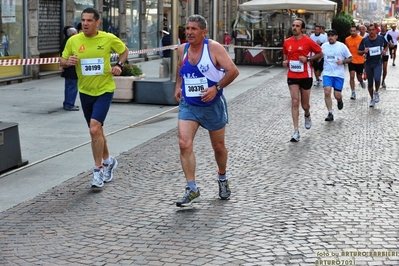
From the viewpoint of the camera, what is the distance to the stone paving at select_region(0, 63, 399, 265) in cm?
565

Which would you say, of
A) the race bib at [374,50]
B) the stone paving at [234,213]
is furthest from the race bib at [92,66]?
the race bib at [374,50]

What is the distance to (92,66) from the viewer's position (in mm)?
8266

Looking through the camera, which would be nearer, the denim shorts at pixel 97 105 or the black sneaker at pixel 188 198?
the black sneaker at pixel 188 198

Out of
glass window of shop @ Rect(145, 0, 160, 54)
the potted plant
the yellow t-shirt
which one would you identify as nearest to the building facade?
glass window of shop @ Rect(145, 0, 160, 54)

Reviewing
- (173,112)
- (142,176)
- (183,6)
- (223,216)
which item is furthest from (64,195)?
(183,6)

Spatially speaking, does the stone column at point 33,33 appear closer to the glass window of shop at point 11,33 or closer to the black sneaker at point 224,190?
the glass window of shop at point 11,33

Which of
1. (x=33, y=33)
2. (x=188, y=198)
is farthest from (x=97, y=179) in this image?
(x=33, y=33)

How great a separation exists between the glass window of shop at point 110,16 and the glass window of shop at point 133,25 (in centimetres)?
144

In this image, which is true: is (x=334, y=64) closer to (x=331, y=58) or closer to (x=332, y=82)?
(x=331, y=58)

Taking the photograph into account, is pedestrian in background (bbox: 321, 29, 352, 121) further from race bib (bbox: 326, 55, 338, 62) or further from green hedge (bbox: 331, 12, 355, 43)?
green hedge (bbox: 331, 12, 355, 43)

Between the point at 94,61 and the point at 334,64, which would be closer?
the point at 94,61

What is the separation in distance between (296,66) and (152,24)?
78.7 feet

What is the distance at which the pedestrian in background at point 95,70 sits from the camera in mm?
8188

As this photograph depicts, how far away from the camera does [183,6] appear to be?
1624 inches
